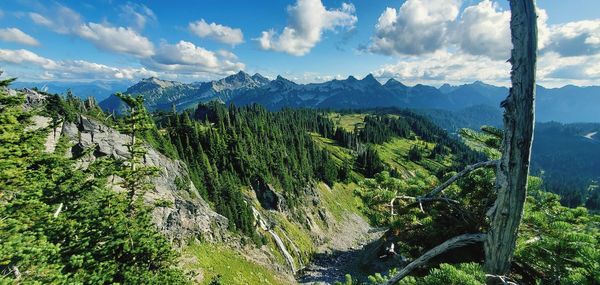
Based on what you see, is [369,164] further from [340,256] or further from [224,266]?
[224,266]

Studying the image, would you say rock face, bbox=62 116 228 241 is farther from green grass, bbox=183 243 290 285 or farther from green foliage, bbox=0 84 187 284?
green foliage, bbox=0 84 187 284

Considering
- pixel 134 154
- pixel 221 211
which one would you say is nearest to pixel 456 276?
pixel 134 154

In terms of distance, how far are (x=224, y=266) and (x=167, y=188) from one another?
16658 mm

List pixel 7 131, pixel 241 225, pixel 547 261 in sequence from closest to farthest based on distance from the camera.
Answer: pixel 547 261 → pixel 7 131 → pixel 241 225

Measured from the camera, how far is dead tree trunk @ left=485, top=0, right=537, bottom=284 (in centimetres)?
389

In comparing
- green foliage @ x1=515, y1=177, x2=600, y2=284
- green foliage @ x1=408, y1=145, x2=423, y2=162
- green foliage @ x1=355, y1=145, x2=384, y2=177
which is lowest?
green foliage @ x1=408, y1=145, x2=423, y2=162

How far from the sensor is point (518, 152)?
13.3 ft

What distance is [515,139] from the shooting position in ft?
13.2

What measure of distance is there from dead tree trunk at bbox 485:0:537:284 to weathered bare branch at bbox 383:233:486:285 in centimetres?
25

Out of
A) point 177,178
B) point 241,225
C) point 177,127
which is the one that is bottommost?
point 241,225

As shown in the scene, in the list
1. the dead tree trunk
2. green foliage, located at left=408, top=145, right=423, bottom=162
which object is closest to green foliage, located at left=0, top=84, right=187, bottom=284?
the dead tree trunk

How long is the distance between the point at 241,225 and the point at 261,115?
10512 cm

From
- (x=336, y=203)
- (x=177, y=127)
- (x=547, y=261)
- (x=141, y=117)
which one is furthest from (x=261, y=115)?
(x=547, y=261)

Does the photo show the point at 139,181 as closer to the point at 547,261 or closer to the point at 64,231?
the point at 64,231
